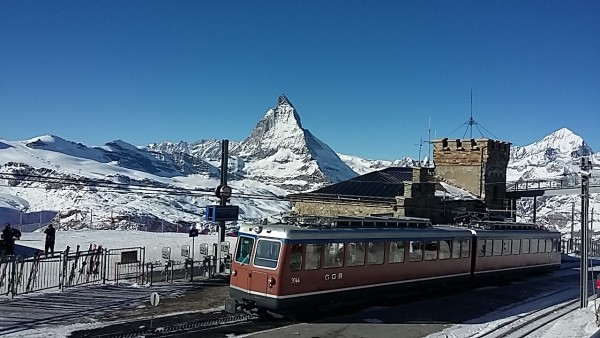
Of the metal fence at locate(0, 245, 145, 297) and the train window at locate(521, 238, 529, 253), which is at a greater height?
the train window at locate(521, 238, 529, 253)

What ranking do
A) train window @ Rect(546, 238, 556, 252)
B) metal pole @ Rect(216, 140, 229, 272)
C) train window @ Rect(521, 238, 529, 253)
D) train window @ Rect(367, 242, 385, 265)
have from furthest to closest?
train window @ Rect(546, 238, 556, 252)
train window @ Rect(521, 238, 529, 253)
metal pole @ Rect(216, 140, 229, 272)
train window @ Rect(367, 242, 385, 265)

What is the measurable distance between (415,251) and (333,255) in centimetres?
484

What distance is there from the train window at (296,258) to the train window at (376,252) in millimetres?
3327

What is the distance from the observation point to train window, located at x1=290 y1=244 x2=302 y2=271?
1641cm

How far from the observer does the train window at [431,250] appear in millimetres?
21842

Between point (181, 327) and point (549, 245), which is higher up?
point (549, 245)

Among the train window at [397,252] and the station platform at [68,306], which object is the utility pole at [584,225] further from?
the station platform at [68,306]

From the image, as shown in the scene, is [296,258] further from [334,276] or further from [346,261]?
[346,261]

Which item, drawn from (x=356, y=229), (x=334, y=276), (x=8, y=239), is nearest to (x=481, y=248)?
(x=356, y=229)

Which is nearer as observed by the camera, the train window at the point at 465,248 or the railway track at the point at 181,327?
the railway track at the point at 181,327

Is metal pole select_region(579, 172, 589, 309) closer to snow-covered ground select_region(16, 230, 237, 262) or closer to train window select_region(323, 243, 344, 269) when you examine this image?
train window select_region(323, 243, 344, 269)

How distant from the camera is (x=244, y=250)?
57.5ft

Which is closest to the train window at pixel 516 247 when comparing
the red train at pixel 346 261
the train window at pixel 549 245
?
the red train at pixel 346 261

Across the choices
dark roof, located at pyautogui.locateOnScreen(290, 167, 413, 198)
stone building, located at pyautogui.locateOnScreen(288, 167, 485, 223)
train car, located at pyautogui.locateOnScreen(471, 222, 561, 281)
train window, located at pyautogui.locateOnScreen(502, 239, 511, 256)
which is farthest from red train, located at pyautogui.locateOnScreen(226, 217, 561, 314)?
dark roof, located at pyautogui.locateOnScreen(290, 167, 413, 198)
